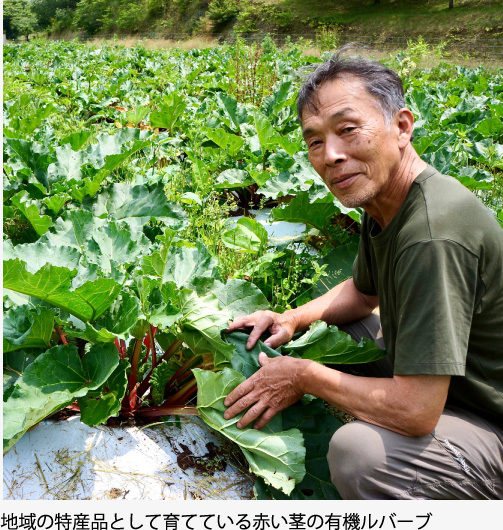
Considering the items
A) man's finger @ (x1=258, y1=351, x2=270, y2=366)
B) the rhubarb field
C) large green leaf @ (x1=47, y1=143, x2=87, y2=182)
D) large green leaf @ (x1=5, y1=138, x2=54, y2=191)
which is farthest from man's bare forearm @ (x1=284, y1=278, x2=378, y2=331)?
large green leaf @ (x1=5, y1=138, x2=54, y2=191)

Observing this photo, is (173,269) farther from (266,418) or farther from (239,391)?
(266,418)

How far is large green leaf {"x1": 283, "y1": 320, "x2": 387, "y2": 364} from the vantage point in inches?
85.6

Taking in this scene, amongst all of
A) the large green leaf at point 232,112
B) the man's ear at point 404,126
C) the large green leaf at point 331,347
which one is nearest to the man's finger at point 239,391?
the large green leaf at point 331,347

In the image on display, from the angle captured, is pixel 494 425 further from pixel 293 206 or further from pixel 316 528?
pixel 293 206

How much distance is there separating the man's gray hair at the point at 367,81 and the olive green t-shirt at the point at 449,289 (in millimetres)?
257

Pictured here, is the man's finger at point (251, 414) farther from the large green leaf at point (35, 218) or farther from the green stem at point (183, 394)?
the large green leaf at point (35, 218)

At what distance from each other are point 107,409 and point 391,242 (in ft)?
3.65

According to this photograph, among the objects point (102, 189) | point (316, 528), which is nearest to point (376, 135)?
point (316, 528)

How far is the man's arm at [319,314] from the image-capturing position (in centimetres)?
234

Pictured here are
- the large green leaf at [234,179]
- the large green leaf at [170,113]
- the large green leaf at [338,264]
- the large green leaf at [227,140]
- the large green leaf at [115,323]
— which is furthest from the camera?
the large green leaf at [170,113]

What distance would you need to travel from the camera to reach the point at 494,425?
75.5 inches

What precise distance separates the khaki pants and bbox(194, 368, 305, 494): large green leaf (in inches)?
5.9

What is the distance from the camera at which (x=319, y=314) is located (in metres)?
2.53

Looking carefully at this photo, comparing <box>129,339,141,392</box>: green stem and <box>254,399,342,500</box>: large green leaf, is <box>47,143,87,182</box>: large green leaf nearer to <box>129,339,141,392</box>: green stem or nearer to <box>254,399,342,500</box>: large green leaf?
<box>129,339,141,392</box>: green stem
